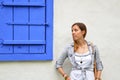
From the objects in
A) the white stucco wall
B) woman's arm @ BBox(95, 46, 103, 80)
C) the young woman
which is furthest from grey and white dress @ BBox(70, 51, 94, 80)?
the white stucco wall

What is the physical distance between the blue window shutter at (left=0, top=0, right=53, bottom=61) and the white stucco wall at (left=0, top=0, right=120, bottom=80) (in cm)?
9

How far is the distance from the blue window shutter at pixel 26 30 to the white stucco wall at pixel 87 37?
0.30 feet

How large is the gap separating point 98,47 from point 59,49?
468 millimetres

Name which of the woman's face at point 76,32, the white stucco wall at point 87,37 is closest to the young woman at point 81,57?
the woman's face at point 76,32

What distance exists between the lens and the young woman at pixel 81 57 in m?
3.03

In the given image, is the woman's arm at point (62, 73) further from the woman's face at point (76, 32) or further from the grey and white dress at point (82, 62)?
the woman's face at point (76, 32)

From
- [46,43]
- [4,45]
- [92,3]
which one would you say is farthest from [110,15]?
[4,45]

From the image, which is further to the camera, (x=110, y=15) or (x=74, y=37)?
(x=110, y=15)

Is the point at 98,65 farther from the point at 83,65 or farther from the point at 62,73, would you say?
the point at 62,73

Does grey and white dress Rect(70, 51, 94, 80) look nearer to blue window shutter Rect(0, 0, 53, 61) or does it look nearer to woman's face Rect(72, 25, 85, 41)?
woman's face Rect(72, 25, 85, 41)

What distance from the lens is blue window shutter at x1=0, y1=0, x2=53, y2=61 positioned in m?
3.14

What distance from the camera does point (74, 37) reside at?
3027mm

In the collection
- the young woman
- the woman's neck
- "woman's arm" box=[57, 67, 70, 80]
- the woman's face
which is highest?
the woman's face

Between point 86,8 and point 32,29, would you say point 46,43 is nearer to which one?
point 32,29
